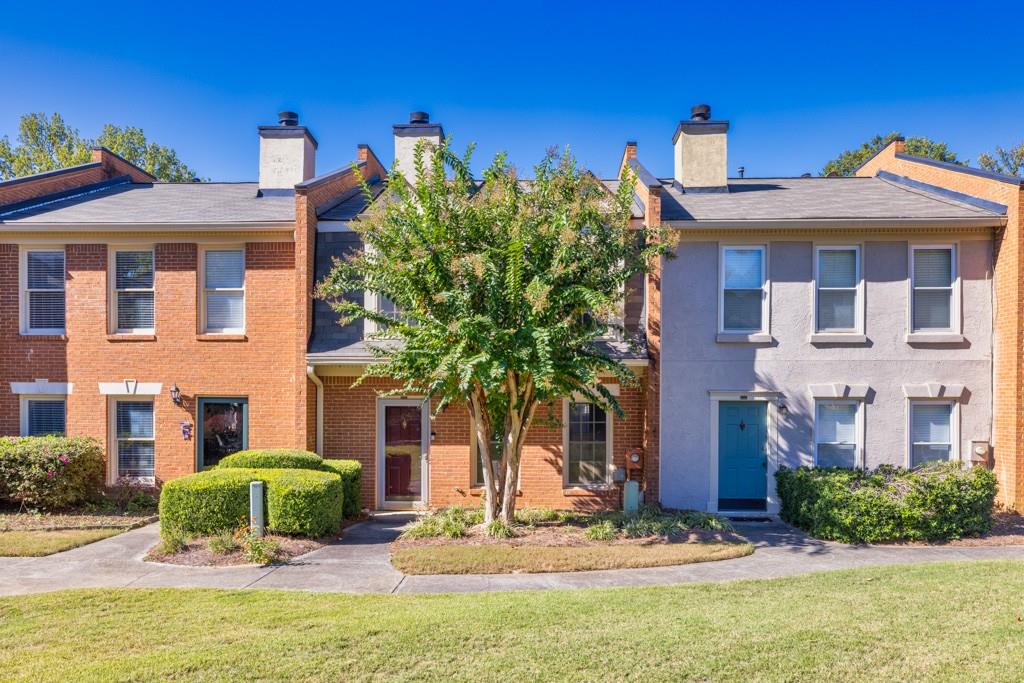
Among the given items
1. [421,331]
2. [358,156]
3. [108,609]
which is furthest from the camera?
[358,156]

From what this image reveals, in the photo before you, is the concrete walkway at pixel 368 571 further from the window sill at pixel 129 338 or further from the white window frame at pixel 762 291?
the window sill at pixel 129 338

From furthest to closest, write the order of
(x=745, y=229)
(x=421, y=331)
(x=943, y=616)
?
(x=745, y=229) → (x=421, y=331) → (x=943, y=616)

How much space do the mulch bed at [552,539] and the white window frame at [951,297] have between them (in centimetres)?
543

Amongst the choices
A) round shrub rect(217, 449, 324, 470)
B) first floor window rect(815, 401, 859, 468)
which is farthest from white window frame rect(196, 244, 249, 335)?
first floor window rect(815, 401, 859, 468)

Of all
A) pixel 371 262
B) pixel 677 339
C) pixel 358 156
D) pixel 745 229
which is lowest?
pixel 677 339

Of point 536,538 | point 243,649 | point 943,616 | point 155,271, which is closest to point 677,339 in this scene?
point 536,538

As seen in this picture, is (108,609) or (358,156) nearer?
(108,609)

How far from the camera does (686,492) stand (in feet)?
38.9

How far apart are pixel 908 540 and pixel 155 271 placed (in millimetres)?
14143

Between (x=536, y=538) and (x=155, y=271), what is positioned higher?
(x=155, y=271)

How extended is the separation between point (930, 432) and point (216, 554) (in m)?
12.4

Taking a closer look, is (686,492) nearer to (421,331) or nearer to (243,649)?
(421,331)

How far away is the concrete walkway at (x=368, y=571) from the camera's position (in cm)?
770

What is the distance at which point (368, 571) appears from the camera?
8.34 metres
